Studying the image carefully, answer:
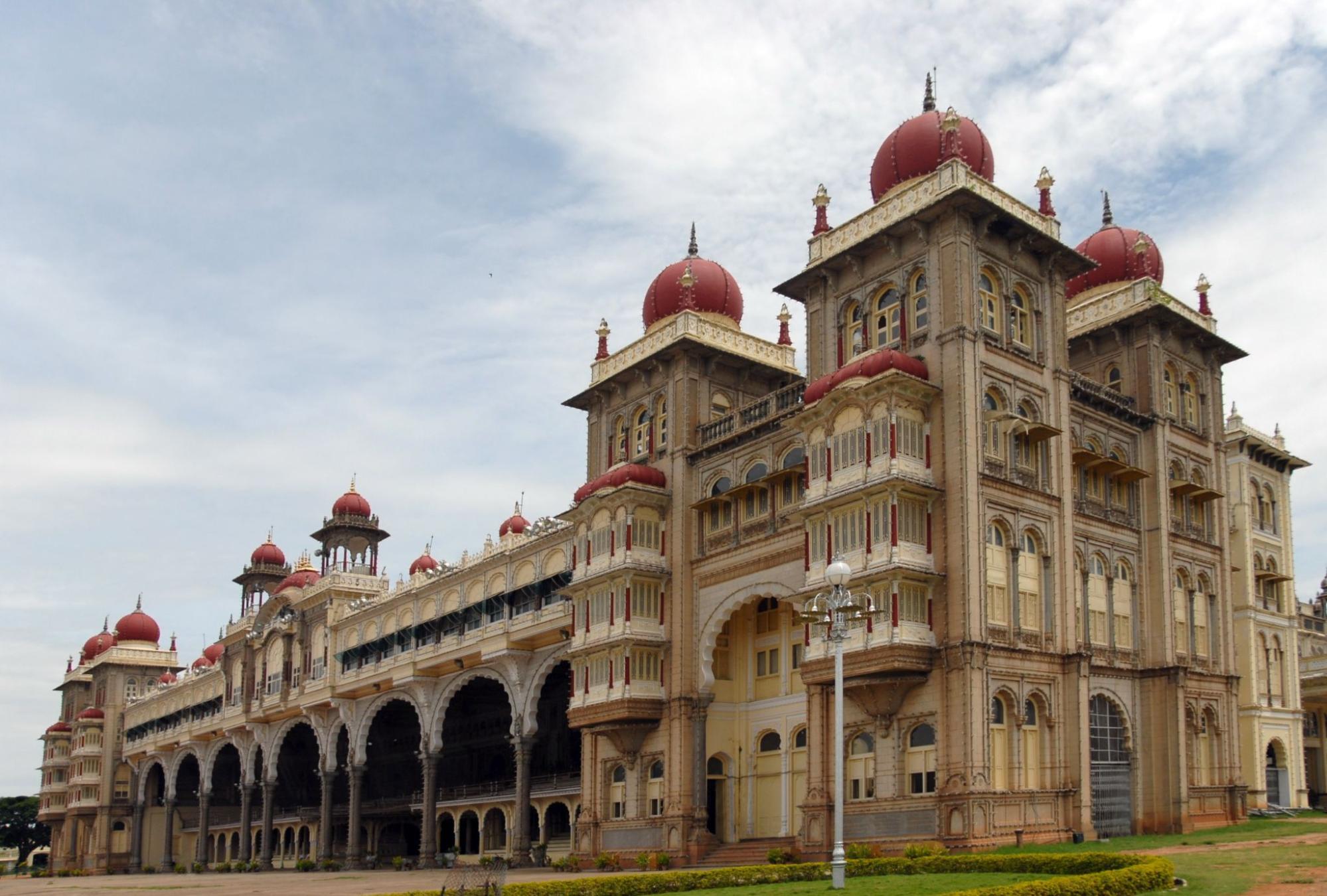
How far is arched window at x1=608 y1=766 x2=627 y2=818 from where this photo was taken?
4841 cm

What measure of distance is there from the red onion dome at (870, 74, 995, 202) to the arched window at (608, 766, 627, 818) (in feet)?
72.8

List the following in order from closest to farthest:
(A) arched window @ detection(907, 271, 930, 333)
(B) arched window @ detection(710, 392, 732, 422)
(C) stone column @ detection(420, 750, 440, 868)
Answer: (A) arched window @ detection(907, 271, 930, 333), (B) arched window @ detection(710, 392, 732, 422), (C) stone column @ detection(420, 750, 440, 868)

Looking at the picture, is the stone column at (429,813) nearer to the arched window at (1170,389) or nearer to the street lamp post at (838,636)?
the arched window at (1170,389)

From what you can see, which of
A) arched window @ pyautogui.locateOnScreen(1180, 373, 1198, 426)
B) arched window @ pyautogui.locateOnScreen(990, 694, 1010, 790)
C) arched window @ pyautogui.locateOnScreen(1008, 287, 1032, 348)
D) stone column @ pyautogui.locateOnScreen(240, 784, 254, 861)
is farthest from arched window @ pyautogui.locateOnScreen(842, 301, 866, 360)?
stone column @ pyautogui.locateOnScreen(240, 784, 254, 861)

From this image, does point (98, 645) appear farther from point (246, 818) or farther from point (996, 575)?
point (996, 575)

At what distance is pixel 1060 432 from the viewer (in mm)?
39562

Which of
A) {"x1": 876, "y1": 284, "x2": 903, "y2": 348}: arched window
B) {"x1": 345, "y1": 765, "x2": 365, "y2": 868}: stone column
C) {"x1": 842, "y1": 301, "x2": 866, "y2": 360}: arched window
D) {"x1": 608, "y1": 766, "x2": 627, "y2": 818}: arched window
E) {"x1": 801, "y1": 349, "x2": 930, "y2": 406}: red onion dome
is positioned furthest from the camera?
{"x1": 345, "y1": 765, "x2": 365, "y2": 868}: stone column

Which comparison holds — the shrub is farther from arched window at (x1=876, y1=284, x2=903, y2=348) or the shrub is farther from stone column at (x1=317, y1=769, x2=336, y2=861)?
stone column at (x1=317, y1=769, x2=336, y2=861)

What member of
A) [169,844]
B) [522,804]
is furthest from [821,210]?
[169,844]

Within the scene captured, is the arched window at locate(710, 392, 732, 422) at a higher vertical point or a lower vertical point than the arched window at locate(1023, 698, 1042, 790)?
higher

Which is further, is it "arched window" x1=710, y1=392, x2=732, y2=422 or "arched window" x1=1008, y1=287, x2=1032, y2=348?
"arched window" x1=710, y1=392, x2=732, y2=422

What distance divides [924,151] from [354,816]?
46.5 meters

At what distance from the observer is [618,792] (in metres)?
48.8

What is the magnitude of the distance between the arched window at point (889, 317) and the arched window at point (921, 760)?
37.3 feet
